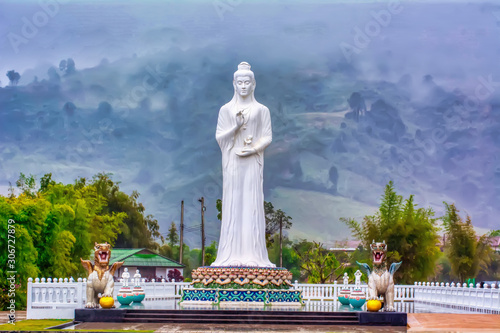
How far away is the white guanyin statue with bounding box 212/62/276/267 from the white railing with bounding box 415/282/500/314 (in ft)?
21.9

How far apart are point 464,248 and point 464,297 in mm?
20737

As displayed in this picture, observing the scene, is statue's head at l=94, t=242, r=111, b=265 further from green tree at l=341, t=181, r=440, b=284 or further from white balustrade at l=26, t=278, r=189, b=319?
green tree at l=341, t=181, r=440, b=284

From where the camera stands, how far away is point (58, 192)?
100ft

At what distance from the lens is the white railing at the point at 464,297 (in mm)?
18953

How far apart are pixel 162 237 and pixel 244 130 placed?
33.5 meters

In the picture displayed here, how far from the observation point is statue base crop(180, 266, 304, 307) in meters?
16.1

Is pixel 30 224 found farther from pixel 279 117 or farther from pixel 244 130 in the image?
pixel 279 117

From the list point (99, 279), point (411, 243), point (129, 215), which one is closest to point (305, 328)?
point (99, 279)

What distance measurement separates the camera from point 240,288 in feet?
53.1

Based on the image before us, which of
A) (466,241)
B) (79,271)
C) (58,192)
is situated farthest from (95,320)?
(466,241)

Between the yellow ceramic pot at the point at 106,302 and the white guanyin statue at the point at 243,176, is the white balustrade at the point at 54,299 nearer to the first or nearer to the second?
the yellow ceramic pot at the point at 106,302

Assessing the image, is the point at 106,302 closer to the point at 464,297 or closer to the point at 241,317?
the point at 241,317

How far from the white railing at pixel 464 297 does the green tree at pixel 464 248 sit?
17329 millimetres

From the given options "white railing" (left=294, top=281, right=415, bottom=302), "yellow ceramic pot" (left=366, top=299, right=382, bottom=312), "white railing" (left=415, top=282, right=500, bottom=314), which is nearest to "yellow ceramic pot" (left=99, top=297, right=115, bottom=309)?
"yellow ceramic pot" (left=366, top=299, right=382, bottom=312)
